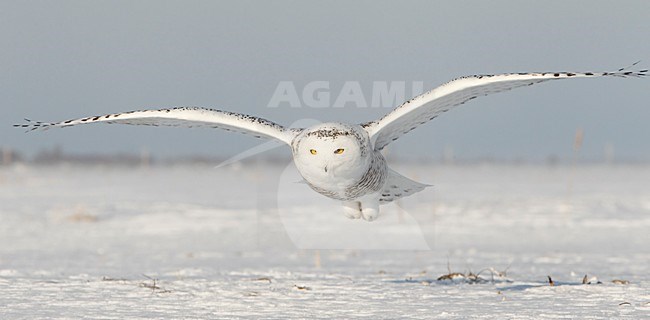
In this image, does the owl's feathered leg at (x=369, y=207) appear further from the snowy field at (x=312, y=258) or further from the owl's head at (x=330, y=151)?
the owl's head at (x=330, y=151)

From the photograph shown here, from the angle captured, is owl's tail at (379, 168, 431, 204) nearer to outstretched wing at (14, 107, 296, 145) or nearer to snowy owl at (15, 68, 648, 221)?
snowy owl at (15, 68, 648, 221)

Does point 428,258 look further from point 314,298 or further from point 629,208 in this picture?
point 629,208

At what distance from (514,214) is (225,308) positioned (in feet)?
46.3

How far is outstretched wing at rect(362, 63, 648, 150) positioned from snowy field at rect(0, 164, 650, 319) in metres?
1.53

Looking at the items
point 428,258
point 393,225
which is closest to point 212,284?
point 428,258

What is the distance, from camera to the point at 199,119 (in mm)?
7996

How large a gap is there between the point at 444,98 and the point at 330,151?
127 cm

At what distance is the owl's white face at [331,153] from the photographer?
698 cm

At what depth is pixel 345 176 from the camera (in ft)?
23.9

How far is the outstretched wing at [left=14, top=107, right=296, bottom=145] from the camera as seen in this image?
791cm

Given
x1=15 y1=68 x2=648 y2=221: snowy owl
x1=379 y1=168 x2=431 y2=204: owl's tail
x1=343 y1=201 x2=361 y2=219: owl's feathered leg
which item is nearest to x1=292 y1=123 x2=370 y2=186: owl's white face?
x1=15 y1=68 x2=648 y2=221: snowy owl

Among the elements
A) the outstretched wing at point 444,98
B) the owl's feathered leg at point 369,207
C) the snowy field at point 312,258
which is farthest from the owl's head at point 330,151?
the snowy field at point 312,258

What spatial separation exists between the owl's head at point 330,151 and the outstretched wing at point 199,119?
0.71 m

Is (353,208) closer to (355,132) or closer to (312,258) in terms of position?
(355,132)
